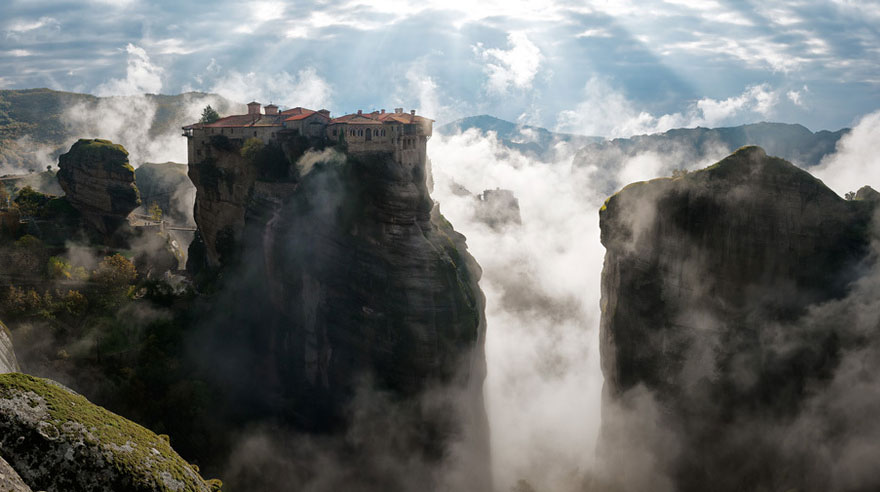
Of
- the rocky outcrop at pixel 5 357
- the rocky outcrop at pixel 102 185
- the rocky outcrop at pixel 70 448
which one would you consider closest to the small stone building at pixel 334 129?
the rocky outcrop at pixel 102 185

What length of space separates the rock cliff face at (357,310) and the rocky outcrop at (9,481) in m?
33.7

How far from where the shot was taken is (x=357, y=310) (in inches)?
1780

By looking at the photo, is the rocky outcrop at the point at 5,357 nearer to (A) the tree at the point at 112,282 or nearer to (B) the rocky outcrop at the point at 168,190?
(A) the tree at the point at 112,282

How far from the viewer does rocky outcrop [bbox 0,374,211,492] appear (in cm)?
1161

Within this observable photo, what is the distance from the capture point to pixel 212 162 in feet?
173

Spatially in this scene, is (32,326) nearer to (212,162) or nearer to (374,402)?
(212,162)

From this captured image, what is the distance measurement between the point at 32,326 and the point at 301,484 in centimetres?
1952

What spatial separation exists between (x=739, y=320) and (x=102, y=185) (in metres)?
52.1

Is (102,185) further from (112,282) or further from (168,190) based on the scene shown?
(168,190)

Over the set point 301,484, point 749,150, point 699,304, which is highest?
point 749,150

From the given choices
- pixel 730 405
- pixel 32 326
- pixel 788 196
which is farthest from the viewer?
pixel 32 326

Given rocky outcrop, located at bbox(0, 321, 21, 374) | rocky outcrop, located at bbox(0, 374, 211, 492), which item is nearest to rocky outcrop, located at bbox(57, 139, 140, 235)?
rocky outcrop, located at bbox(0, 321, 21, 374)

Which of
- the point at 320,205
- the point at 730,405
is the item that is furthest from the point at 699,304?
the point at 320,205

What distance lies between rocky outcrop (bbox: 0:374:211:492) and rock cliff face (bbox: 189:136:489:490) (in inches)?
1217
